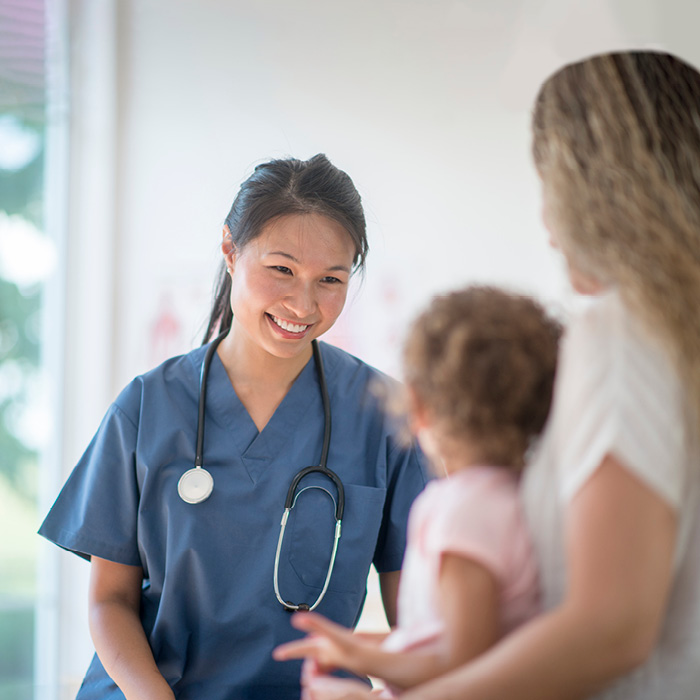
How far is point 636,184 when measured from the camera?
73 cm

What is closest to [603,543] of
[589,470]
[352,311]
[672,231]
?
[589,470]

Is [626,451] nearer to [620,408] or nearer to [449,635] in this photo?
[620,408]

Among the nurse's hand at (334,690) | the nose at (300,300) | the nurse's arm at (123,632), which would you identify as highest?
the nose at (300,300)

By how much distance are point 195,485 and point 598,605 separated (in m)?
0.82

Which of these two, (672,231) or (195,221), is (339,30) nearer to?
(195,221)

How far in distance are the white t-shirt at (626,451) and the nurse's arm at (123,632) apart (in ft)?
2.65

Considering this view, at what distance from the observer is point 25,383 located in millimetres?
2691

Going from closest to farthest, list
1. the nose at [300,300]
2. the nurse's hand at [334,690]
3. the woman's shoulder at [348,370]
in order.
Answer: the nurse's hand at [334,690] < the nose at [300,300] < the woman's shoulder at [348,370]

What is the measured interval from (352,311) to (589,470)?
2140 mm

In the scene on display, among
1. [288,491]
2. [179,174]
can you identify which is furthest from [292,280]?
[179,174]

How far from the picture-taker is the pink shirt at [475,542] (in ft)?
2.28

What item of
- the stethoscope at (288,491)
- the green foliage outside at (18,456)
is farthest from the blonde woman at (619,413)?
the green foliage outside at (18,456)

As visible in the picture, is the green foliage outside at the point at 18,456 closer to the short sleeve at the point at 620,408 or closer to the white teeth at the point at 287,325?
the white teeth at the point at 287,325

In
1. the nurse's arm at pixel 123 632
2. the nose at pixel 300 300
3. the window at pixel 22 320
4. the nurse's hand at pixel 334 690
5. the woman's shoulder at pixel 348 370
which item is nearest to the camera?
the nurse's hand at pixel 334 690
